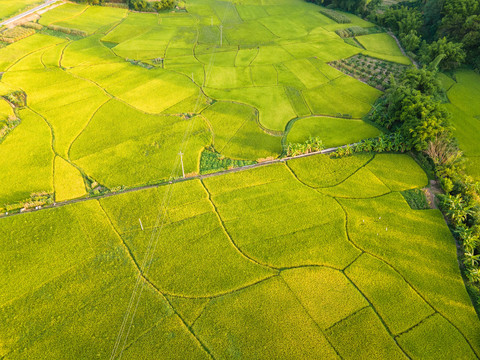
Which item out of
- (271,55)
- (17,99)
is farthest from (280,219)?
(271,55)

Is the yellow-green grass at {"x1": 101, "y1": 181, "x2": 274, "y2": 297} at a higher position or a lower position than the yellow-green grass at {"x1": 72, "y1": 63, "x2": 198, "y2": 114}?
lower

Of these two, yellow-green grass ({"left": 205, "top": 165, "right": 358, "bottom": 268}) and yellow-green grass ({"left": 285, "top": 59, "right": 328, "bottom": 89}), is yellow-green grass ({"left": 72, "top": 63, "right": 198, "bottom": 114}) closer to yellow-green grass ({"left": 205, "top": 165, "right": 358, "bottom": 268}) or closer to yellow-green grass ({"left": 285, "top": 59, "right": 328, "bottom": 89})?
yellow-green grass ({"left": 205, "top": 165, "right": 358, "bottom": 268})

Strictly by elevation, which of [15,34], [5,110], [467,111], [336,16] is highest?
[336,16]

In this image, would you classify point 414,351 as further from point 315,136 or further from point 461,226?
point 315,136

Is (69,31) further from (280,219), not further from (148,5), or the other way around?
(280,219)

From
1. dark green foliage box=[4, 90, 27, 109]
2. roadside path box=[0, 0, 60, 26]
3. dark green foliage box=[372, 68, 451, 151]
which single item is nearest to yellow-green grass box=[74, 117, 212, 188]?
dark green foliage box=[4, 90, 27, 109]

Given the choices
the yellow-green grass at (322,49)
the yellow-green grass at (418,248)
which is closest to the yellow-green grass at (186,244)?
the yellow-green grass at (418,248)

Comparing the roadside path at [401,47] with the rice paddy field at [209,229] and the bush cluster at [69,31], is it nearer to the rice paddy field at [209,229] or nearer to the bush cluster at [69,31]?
the rice paddy field at [209,229]
